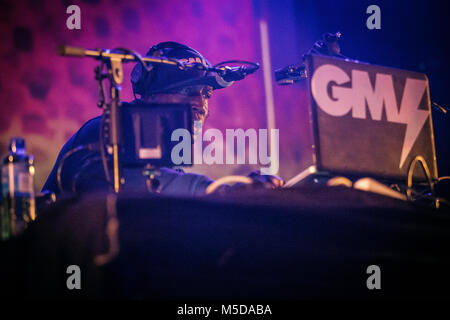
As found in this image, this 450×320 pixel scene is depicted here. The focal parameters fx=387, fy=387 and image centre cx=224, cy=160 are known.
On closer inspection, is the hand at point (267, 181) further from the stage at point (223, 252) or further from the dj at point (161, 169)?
the stage at point (223, 252)

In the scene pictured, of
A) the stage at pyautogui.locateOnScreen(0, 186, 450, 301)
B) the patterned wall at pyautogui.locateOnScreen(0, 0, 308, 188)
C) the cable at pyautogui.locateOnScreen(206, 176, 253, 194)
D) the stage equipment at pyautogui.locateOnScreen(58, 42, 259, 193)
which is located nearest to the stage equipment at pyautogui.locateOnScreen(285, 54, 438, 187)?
the cable at pyautogui.locateOnScreen(206, 176, 253, 194)

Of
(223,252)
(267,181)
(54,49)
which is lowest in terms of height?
(223,252)

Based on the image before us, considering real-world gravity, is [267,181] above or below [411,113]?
below

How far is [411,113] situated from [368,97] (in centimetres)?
19

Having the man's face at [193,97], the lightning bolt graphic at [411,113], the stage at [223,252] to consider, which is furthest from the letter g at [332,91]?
the man's face at [193,97]

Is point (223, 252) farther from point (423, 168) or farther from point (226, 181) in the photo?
point (423, 168)

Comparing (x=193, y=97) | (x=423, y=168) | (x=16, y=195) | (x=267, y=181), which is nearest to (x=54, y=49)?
(x=193, y=97)

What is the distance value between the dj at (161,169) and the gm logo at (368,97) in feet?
0.87

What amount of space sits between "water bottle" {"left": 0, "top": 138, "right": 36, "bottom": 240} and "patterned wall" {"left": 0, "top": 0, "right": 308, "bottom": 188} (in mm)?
1312

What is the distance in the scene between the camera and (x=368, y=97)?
3.58 ft

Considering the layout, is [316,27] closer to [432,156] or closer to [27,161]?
[432,156]

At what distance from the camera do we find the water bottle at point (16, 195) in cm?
79

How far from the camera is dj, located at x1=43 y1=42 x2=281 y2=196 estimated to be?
1177 millimetres
